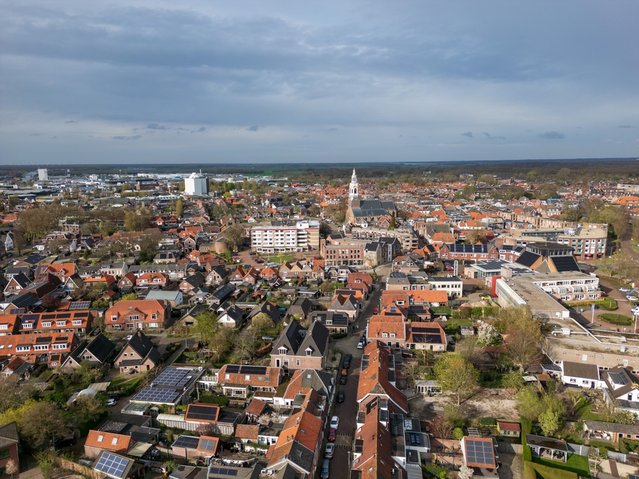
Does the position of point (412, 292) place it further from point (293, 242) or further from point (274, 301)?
point (293, 242)

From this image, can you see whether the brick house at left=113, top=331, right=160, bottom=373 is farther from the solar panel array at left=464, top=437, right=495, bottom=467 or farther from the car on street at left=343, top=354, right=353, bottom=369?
the solar panel array at left=464, top=437, right=495, bottom=467

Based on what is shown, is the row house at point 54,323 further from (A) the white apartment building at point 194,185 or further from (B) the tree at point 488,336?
(A) the white apartment building at point 194,185

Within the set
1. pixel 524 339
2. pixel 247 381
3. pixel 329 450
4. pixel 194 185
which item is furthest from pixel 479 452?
pixel 194 185

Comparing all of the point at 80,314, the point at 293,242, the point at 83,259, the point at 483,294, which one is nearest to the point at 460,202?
the point at 293,242

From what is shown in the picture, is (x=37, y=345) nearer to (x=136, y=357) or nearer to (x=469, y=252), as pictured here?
(x=136, y=357)

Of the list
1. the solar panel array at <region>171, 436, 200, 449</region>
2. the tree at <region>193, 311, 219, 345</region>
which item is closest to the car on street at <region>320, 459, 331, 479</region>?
the solar panel array at <region>171, 436, 200, 449</region>

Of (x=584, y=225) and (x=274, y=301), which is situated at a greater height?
(x=584, y=225)
